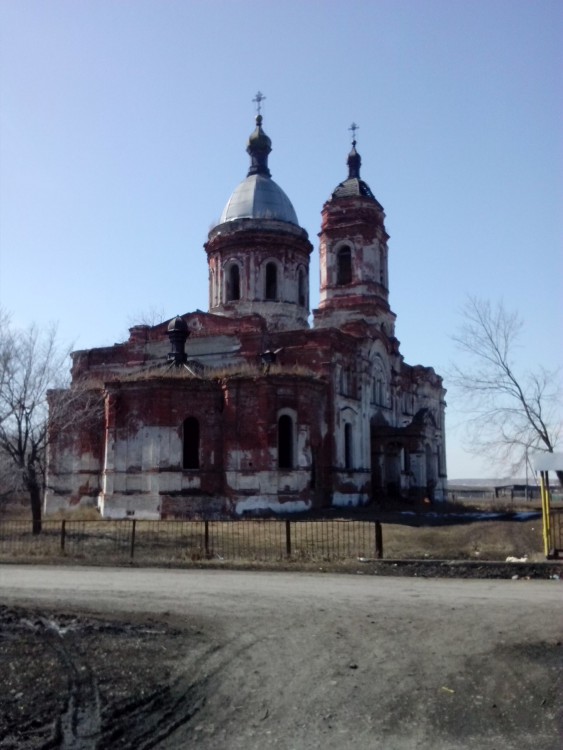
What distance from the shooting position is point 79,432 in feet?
107

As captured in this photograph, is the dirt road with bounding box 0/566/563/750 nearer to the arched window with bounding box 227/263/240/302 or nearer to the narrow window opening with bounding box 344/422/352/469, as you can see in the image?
the narrow window opening with bounding box 344/422/352/469

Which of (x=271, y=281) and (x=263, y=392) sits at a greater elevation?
(x=271, y=281)

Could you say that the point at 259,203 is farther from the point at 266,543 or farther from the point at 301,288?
the point at 266,543

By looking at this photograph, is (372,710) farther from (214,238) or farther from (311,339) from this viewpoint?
(214,238)

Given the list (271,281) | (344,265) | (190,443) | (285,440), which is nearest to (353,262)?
(344,265)

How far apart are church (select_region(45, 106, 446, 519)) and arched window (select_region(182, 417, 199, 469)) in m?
0.04

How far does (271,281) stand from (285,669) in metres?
31.8

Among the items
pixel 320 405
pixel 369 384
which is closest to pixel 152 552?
pixel 320 405

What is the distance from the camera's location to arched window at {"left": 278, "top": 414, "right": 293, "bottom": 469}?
29.2m

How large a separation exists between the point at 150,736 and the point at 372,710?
1.83 meters

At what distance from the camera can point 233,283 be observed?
3828cm

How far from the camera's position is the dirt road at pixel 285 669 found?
577 centimetres

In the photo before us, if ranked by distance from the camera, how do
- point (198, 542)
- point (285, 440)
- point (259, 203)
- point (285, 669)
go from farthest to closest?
point (259, 203) < point (285, 440) < point (198, 542) < point (285, 669)

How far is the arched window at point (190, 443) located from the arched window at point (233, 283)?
10.2 meters
